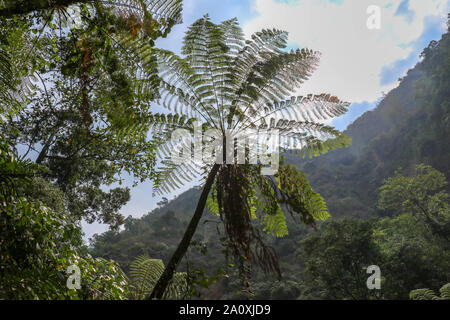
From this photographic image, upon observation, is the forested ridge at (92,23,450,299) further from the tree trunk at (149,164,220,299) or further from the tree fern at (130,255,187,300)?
the tree fern at (130,255,187,300)

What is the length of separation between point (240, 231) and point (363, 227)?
1287cm

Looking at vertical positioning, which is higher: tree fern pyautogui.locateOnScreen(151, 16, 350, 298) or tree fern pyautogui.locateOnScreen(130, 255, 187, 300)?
tree fern pyautogui.locateOnScreen(151, 16, 350, 298)

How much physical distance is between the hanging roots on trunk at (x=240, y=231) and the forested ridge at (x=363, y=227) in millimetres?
166

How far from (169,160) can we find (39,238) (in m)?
1.35

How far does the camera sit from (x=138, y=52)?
8.39 ft

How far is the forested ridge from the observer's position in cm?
1212

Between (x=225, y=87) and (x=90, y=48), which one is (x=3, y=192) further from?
(x=225, y=87)

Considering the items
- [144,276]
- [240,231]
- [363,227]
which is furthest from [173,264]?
[363,227]

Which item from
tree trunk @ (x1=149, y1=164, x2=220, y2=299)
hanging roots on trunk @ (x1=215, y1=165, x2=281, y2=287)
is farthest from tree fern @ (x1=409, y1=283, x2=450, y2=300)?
tree trunk @ (x1=149, y1=164, x2=220, y2=299)

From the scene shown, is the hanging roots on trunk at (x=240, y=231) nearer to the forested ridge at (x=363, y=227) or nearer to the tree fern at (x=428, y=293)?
the forested ridge at (x=363, y=227)

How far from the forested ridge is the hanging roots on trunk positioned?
0.55 ft

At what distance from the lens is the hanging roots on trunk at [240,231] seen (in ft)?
6.55

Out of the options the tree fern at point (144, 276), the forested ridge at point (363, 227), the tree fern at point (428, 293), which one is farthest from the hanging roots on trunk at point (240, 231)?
the tree fern at point (428, 293)

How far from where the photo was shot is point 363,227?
12500 millimetres
